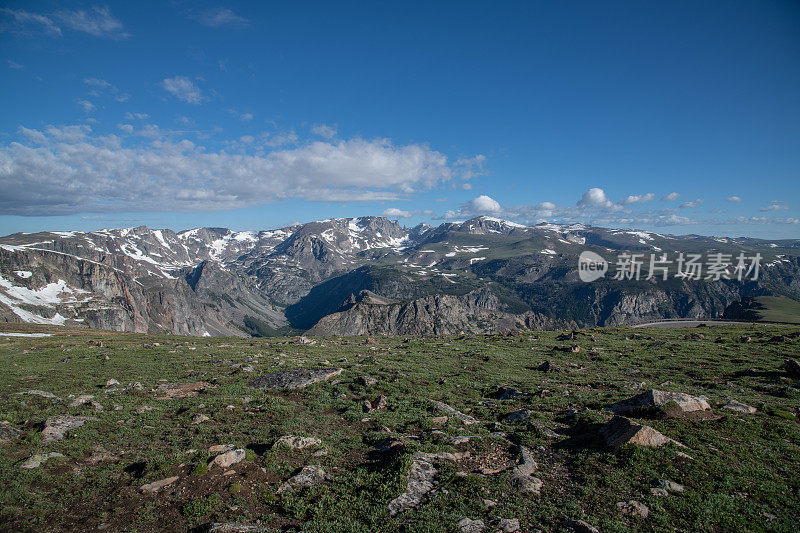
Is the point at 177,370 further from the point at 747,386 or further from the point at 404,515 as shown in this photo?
the point at 747,386

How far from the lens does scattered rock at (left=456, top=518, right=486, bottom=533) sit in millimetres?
10656

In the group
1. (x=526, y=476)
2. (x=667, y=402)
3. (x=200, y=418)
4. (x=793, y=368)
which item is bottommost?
(x=200, y=418)

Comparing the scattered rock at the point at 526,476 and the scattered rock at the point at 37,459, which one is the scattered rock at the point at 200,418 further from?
the scattered rock at the point at 526,476

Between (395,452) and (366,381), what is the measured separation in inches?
478

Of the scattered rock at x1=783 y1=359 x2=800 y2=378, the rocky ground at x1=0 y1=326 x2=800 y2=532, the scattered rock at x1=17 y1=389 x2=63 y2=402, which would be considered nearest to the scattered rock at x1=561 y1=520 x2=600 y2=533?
the rocky ground at x1=0 y1=326 x2=800 y2=532

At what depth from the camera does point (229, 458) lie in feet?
48.7

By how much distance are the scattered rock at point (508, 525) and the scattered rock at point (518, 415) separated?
931 centimetres

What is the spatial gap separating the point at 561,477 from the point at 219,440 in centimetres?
1509

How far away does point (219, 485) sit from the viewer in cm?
1340

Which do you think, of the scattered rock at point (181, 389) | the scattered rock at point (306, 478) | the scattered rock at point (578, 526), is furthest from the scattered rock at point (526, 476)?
the scattered rock at point (181, 389)

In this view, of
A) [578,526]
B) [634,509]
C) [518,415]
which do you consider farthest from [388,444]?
[634,509]

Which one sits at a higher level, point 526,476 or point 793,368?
A: point 793,368

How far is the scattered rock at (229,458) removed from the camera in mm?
14602

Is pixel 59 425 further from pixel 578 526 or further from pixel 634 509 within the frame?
pixel 634 509
